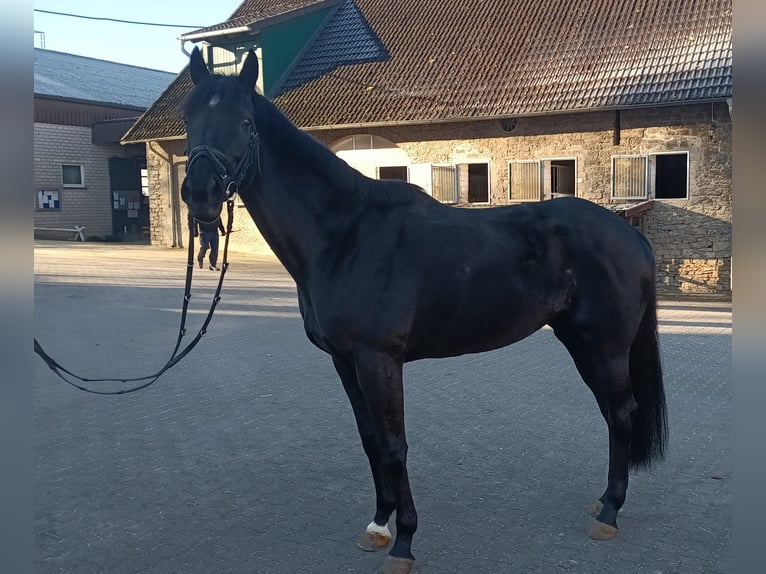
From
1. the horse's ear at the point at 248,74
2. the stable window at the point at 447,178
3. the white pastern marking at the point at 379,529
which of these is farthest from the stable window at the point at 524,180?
the horse's ear at the point at 248,74

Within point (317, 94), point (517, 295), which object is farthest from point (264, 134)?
point (317, 94)

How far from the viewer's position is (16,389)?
153cm

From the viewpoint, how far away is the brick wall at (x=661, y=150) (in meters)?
13.2

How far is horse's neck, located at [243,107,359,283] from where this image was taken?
315cm

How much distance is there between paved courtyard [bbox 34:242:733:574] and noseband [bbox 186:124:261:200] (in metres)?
1.79

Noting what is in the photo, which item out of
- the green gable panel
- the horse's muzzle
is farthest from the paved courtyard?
the green gable panel

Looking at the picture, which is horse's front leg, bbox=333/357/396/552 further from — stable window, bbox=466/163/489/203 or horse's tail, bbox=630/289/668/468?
stable window, bbox=466/163/489/203

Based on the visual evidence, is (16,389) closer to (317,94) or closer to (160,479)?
(160,479)

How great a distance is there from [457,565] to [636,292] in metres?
1.70

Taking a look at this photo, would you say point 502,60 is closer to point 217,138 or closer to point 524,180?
point 524,180

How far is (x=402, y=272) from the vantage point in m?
3.13

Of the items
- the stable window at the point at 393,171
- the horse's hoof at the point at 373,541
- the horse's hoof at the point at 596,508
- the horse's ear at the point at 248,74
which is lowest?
the horse's hoof at the point at 373,541

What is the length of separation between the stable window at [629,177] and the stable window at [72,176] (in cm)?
2138

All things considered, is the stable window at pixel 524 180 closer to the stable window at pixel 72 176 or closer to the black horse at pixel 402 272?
the black horse at pixel 402 272
